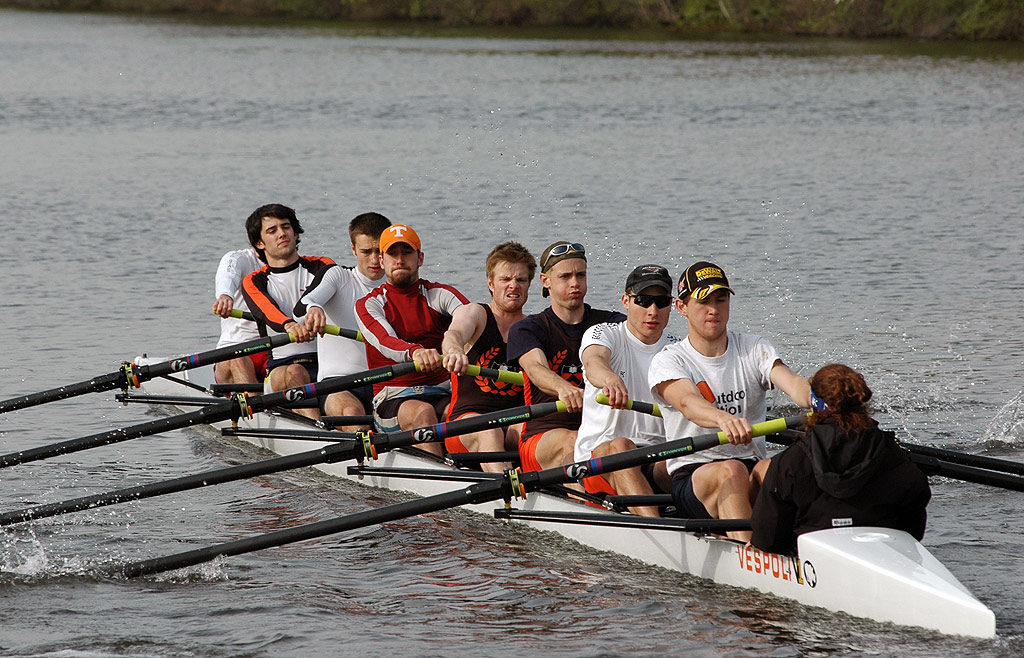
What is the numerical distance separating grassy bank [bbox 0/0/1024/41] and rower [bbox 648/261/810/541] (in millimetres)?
39366

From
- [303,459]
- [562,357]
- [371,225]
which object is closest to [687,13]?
[371,225]

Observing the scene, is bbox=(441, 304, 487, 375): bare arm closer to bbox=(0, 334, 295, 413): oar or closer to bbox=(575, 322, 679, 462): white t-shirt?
bbox=(575, 322, 679, 462): white t-shirt

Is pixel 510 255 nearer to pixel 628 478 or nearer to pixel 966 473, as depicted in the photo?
pixel 628 478

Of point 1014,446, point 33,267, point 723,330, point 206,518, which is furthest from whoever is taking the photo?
point 33,267

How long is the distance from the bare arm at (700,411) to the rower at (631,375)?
0.46 m

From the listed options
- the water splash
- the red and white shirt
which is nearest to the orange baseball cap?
the red and white shirt

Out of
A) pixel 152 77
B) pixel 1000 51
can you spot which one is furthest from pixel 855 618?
pixel 1000 51

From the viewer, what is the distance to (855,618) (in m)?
5.76

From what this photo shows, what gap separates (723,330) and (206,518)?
390cm

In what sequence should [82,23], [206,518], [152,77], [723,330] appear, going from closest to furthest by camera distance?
[723,330], [206,518], [152,77], [82,23]

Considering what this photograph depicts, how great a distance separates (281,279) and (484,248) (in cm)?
762

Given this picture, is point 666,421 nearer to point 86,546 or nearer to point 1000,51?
point 86,546

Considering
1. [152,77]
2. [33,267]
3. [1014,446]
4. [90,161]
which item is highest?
[152,77]

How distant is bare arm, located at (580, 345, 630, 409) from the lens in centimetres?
638
